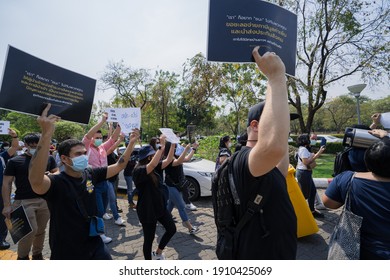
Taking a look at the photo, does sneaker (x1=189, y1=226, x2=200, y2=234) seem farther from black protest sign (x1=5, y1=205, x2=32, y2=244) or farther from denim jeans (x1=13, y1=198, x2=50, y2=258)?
black protest sign (x1=5, y1=205, x2=32, y2=244)

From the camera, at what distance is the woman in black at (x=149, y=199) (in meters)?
3.42

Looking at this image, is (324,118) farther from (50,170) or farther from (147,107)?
(50,170)

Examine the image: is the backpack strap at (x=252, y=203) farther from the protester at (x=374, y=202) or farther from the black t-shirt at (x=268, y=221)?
the protester at (x=374, y=202)

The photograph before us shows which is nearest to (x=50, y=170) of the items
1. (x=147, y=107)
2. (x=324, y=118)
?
(x=147, y=107)

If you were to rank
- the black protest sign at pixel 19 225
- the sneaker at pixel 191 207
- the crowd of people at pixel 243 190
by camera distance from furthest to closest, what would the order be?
the sneaker at pixel 191 207 < the black protest sign at pixel 19 225 < the crowd of people at pixel 243 190

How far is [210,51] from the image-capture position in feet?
6.58

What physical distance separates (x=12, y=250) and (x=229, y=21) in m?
5.06

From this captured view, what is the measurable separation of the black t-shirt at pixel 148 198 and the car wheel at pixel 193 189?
3274mm

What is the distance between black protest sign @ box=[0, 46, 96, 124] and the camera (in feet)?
8.22

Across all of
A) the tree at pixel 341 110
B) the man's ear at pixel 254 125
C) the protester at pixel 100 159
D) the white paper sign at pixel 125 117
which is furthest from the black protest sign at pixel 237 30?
the tree at pixel 341 110

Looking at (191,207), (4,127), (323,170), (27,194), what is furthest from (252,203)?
(323,170)

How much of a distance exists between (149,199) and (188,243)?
1464 mm

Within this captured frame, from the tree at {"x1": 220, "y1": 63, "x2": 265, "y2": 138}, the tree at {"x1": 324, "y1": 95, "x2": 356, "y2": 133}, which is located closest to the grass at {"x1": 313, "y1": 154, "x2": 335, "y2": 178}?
the tree at {"x1": 220, "y1": 63, "x2": 265, "y2": 138}

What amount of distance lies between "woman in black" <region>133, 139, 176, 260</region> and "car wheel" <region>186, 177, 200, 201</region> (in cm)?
314
